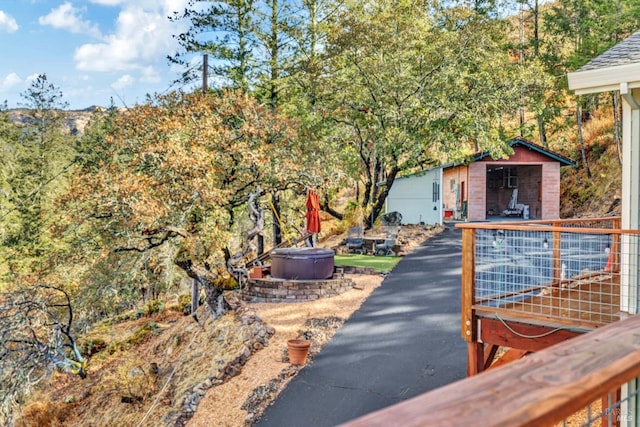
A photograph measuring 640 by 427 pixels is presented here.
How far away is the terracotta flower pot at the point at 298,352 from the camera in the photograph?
777 cm

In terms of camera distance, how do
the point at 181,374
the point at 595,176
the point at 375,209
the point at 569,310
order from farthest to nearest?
the point at 595,176 → the point at 375,209 → the point at 181,374 → the point at 569,310

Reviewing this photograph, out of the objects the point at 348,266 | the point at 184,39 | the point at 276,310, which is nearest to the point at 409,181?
the point at 348,266

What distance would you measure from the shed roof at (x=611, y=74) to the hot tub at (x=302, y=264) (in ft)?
23.3

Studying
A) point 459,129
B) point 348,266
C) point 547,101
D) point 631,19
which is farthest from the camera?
point 547,101

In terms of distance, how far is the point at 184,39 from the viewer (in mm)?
17188

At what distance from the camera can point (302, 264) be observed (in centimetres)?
1122

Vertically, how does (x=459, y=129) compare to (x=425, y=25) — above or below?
below

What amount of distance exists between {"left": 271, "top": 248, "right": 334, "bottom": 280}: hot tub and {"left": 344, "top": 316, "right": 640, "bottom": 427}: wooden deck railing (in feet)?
33.5

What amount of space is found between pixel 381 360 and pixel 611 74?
5.02 metres

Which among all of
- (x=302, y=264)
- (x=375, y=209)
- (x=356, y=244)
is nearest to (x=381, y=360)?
(x=302, y=264)

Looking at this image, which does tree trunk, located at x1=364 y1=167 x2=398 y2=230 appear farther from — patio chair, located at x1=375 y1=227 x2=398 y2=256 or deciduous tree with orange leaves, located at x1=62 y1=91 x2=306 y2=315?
deciduous tree with orange leaves, located at x1=62 y1=91 x2=306 y2=315

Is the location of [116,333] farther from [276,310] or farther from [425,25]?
[425,25]

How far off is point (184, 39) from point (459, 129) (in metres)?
9.98

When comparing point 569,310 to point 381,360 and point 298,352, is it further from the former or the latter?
point 298,352
